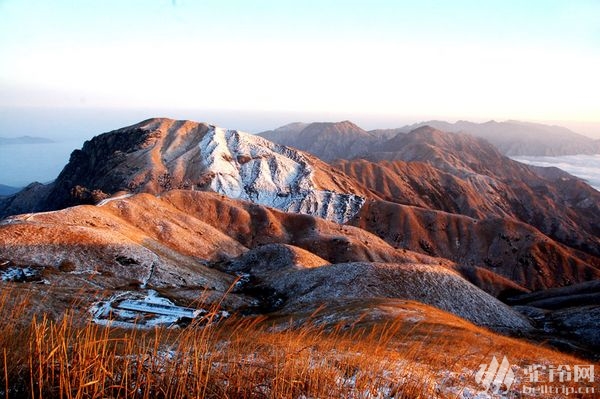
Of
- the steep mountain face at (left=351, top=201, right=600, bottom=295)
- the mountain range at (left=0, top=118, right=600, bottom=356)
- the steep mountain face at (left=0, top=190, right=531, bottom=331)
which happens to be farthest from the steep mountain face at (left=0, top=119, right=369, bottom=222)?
the steep mountain face at (left=0, top=190, right=531, bottom=331)

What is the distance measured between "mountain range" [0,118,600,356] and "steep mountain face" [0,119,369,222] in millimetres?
614

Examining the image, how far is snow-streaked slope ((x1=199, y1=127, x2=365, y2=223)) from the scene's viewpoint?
417 feet

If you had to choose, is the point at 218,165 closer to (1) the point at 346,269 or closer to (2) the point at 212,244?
(2) the point at 212,244

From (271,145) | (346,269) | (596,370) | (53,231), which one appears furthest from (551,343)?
(271,145)

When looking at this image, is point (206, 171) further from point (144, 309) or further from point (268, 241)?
point (144, 309)

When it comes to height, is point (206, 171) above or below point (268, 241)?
above

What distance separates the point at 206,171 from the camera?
130 metres

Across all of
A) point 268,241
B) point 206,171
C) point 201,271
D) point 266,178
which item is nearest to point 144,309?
point 201,271

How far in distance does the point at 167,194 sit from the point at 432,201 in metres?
146

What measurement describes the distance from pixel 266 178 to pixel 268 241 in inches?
1728

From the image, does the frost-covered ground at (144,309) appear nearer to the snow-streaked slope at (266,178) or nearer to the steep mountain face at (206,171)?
the steep mountain face at (206,171)

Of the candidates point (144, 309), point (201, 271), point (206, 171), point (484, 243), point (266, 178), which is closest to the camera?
point (144, 309)

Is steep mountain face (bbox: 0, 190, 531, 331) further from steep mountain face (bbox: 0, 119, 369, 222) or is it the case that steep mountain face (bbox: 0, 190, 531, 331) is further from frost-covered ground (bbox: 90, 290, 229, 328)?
steep mountain face (bbox: 0, 119, 369, 222)

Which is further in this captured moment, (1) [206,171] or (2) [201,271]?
(1) [206,171]
